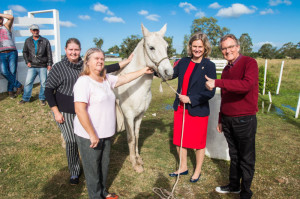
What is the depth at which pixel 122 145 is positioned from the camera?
5.17m

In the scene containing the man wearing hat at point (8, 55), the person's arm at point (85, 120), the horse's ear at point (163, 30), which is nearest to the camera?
the person's arm at point (85, 120)

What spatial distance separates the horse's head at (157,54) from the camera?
3106mm

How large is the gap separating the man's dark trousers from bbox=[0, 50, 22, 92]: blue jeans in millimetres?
6310

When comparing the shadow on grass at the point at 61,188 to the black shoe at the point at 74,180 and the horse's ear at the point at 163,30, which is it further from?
the horse's ear at the point at 163,30

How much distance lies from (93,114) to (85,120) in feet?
0.45

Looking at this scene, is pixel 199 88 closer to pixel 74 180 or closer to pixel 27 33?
pixel 74 180

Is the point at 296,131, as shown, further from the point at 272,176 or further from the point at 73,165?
the point at 73,165

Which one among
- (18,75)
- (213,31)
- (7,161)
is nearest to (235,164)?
(7,161)

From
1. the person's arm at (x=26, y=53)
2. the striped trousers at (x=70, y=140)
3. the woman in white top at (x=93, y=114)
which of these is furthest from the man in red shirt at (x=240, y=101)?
the person's arm at (x=26, y=53)

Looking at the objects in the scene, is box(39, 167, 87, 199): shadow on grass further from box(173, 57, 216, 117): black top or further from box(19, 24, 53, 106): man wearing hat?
box(19, 24, 53, 106): man wearing hat

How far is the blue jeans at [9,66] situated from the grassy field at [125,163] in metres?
0.46

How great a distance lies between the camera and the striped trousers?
311 centimetres

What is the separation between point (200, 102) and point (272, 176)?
83.7 inches

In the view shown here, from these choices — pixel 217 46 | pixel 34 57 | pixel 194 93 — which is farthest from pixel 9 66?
pixel 217 46
